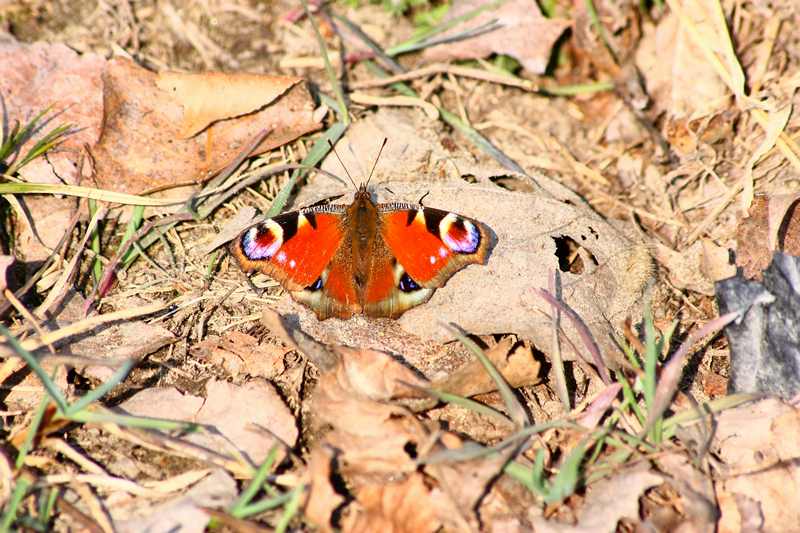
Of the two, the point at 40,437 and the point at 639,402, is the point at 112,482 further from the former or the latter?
the point at 639,402

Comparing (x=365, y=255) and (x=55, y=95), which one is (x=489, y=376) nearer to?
(x=365, y=255)

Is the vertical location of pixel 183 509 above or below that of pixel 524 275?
below

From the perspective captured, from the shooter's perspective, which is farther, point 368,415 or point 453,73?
point 453,73

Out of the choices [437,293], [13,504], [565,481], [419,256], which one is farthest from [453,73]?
[13,504]

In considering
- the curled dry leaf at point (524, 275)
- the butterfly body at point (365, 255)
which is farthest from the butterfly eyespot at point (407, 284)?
the curled dry leaf at point (524, 275)

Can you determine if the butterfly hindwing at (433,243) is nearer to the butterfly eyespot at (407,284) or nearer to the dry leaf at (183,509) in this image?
the butterfly eyespot at (407,284)
